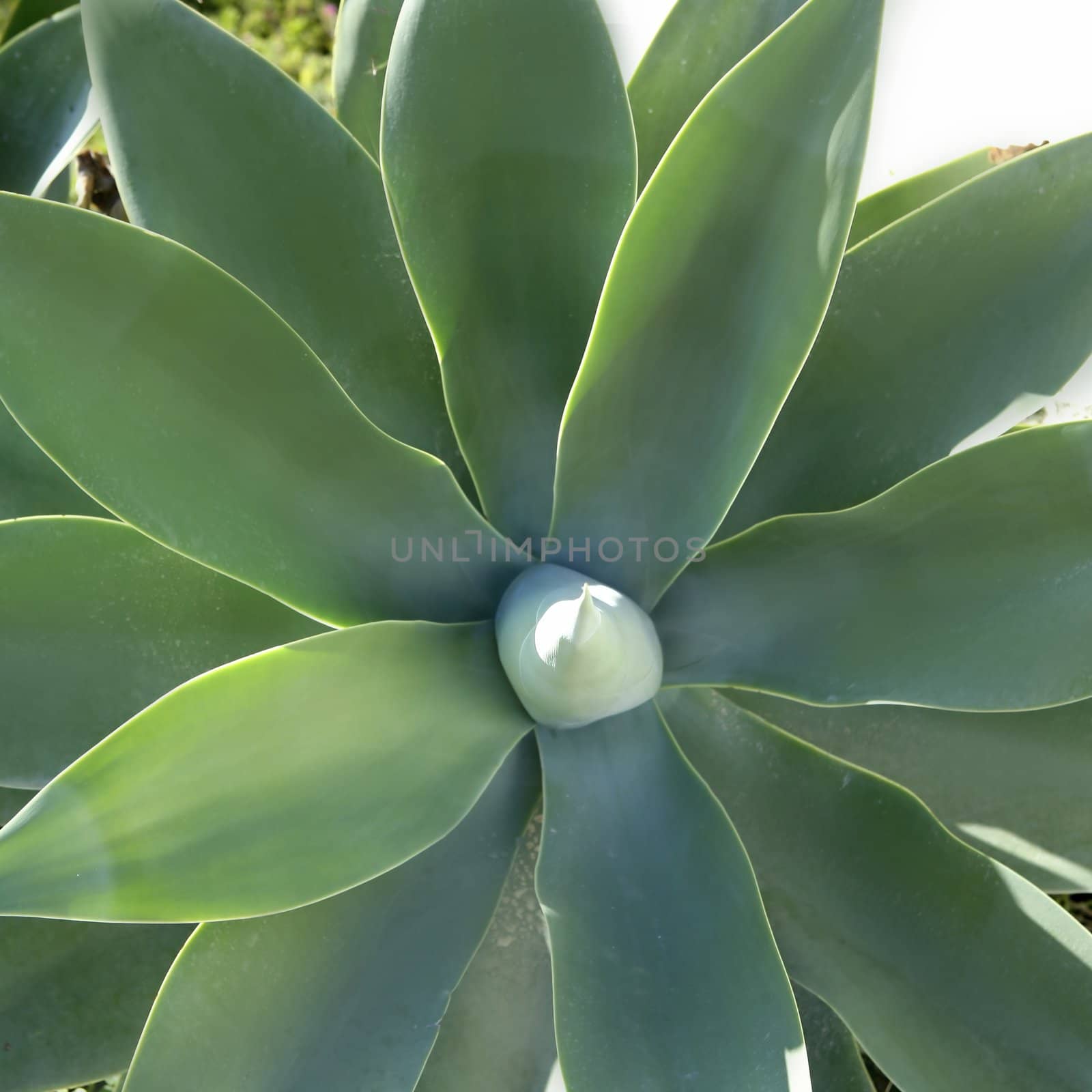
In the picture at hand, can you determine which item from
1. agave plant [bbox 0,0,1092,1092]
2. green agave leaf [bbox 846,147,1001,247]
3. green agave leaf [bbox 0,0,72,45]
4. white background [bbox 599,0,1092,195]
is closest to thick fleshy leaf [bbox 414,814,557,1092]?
agave plant [bbox 0,0,1092,1092]

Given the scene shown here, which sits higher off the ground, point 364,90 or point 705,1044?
point 364,90

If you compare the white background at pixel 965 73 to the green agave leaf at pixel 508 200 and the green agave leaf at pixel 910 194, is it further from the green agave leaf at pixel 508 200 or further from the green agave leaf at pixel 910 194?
the green agave leaf at pixel 508 200

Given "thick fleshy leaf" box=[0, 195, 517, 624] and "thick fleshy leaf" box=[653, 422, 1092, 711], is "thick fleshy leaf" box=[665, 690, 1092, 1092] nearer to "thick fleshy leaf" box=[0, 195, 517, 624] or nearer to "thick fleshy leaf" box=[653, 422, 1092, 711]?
"thick fleshy leaf" box=[653, 422, 1092, 711]

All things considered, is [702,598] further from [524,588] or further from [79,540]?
[79,540]

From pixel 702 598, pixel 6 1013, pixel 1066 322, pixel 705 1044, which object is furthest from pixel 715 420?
pixel 6 1013

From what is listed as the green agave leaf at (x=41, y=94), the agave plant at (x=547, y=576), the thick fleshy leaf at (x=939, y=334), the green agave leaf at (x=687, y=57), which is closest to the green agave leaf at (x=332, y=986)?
the agave plant at (x=547, y=576)
